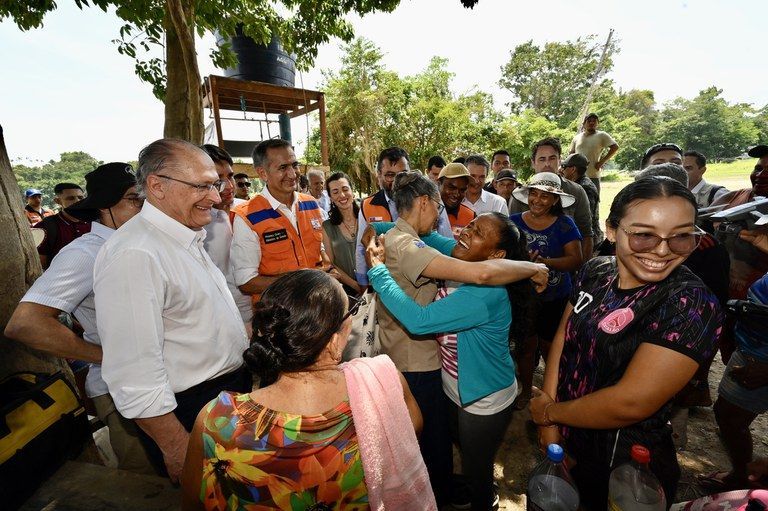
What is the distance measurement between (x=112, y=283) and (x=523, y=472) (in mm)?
3111

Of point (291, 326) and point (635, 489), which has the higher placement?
point (291, 326)

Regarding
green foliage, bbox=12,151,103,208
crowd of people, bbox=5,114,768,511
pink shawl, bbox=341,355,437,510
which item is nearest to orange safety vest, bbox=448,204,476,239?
crowd of people, bbox=5,114,768,511

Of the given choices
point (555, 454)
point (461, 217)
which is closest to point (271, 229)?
point (461, 217)

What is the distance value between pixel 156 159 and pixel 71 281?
0.75 meters

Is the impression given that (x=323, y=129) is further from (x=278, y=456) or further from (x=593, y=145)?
(x=278, y=456)

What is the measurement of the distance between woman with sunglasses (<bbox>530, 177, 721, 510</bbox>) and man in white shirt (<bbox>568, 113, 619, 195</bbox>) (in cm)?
679

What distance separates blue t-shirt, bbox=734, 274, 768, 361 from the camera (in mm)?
1881

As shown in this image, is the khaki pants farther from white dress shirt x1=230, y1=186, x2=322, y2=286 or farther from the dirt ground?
the dirt ground

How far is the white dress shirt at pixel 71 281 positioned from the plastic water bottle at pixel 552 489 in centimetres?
232

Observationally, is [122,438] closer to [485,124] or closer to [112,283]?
[112,283]

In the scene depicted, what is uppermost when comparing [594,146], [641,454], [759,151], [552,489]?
[594,146]

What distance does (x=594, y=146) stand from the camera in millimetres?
7223

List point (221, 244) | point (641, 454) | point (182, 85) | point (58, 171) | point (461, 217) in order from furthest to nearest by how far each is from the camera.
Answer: point (58, 171) → point (182, 85) → point (461, 217) → point (221, 244) → point (641, 454)

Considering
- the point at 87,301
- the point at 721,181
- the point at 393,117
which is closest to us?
the point at 87,301
